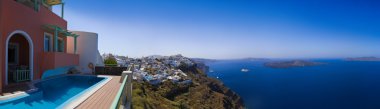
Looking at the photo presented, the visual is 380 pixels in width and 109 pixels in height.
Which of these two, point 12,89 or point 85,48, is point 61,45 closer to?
point 85,48

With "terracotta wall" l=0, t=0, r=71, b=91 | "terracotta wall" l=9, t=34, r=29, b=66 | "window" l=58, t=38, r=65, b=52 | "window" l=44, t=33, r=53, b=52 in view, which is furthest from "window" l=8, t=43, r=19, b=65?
"window" l=58, t=38, r=65, b=52

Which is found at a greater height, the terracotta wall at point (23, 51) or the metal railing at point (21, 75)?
the terracotta wall at point (23, 51)

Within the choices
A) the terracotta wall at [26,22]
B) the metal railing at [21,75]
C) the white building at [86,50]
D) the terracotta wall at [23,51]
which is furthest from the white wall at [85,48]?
the metal railing at [21,75]

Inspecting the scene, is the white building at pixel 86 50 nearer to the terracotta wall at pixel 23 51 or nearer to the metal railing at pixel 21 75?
the terracotta wall at pixel 23 51

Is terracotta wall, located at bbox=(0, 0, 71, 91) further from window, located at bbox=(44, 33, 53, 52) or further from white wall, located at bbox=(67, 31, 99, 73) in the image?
white wall, located at bbox=(67, 31, 99, 73)

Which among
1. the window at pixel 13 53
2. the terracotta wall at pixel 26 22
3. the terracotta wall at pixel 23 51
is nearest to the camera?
the terracotta wall at pixel 26 22

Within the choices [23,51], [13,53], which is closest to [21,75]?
[13,53]

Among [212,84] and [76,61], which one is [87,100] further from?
[212,84]

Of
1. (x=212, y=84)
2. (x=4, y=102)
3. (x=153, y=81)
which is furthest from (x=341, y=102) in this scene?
(x=4, y=102)
